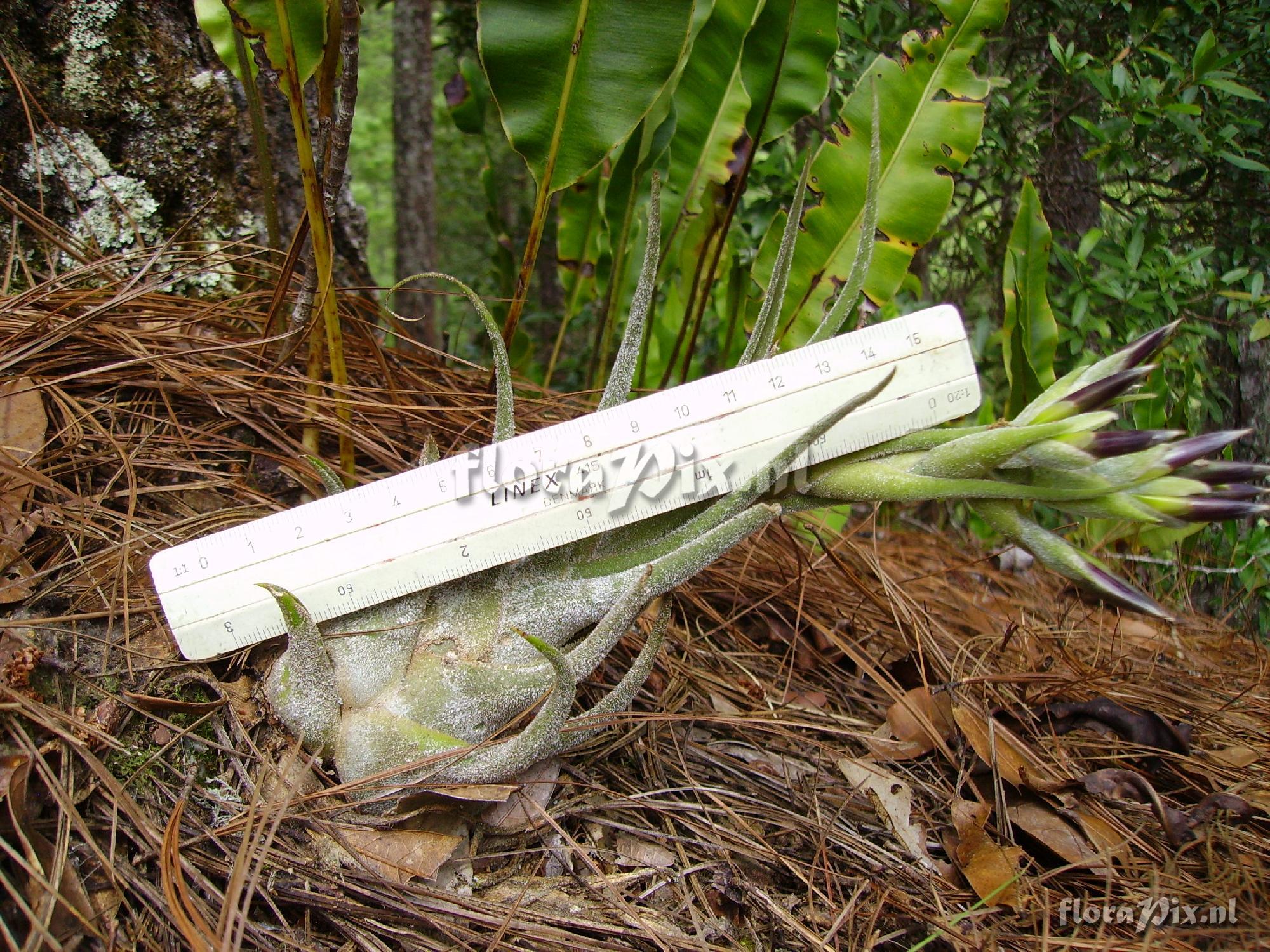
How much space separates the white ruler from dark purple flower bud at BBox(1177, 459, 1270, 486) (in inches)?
10.4

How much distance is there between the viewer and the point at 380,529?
95 cm

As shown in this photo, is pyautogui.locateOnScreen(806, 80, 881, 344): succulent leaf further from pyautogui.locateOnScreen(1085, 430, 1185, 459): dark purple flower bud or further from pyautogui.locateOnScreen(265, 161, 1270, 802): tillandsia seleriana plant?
pyautogui.locateOnScreen(1085, 430, 1185, 459): dark purple flower bud

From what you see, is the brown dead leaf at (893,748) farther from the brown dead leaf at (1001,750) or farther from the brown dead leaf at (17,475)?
the brown dead leaf at (17,475)

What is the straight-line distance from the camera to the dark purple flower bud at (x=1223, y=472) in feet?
2.58

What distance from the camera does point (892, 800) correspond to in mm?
1032

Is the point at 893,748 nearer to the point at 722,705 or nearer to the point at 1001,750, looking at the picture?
the point at 1001,750

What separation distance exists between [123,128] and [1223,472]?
1.77 m

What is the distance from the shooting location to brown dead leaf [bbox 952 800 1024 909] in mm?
902

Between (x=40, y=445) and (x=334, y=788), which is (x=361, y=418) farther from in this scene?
(x=334, y=788)

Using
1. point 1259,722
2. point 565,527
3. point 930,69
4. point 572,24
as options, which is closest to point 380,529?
Answer: point 565,527

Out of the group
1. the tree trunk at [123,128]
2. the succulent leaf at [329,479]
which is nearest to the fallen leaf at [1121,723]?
the succulent leaf at [329,479]

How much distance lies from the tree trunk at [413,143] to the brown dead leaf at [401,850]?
9.25 feet

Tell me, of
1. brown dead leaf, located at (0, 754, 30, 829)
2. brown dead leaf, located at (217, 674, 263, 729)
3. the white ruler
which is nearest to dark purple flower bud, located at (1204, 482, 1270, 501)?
the white ruler

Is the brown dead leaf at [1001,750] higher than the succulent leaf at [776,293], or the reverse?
the succulent leaf at [776,293]
